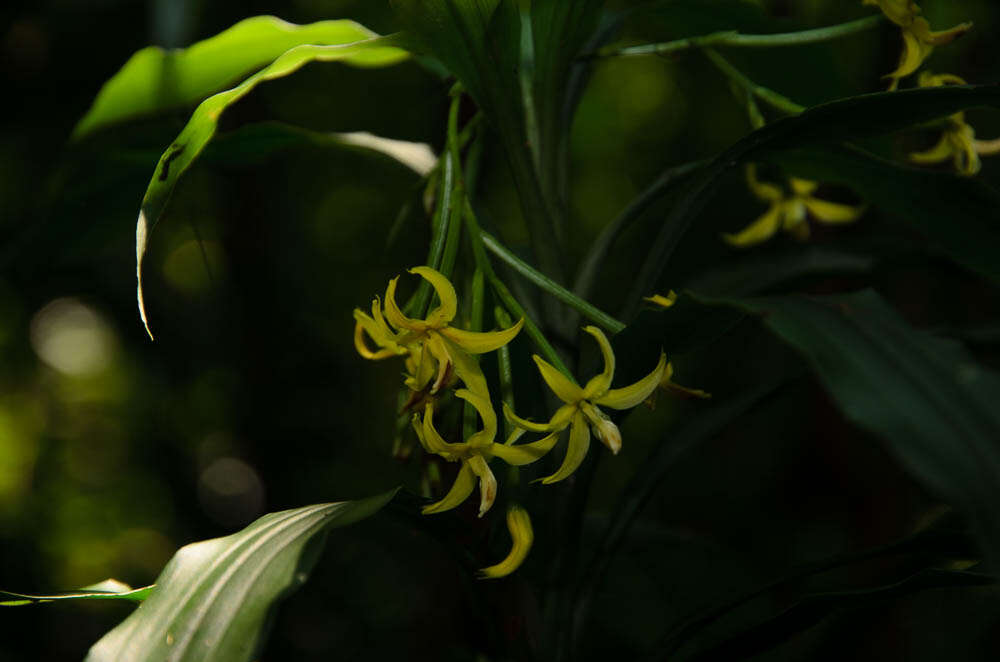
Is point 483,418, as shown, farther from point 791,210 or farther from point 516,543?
point 791,210

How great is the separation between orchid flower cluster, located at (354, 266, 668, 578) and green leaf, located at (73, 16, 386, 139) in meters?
0.25

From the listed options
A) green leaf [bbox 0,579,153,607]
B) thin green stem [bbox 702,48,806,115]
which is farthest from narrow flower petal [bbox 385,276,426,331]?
thin green stem [bbox 702,48,806,115]

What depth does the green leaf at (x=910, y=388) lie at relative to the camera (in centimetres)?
31

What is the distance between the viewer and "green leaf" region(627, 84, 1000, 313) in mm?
457

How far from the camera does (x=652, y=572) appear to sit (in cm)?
91

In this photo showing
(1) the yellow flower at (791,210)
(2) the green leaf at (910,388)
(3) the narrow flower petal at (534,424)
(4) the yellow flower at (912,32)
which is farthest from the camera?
(1) the yellow flower at (791,210)

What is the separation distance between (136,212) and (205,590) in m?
0.47

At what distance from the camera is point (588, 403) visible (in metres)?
0.48

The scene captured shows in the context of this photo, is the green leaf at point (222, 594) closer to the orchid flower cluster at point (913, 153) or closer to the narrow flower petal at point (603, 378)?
the narrow flower petal at point (603, 378)

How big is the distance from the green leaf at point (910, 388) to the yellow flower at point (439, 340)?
15cm

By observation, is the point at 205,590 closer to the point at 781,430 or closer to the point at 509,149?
the point at 509,149

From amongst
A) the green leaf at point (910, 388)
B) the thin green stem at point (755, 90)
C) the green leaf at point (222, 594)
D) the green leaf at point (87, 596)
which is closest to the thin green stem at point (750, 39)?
the thin green stem at point (755, 90)

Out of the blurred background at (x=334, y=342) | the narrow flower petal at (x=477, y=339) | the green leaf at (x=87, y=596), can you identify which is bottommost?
the blurred background at (x=334, y=342)

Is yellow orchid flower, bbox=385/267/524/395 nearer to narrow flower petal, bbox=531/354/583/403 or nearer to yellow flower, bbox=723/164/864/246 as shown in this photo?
narrow flower petal, bbox=531/354/583/403
